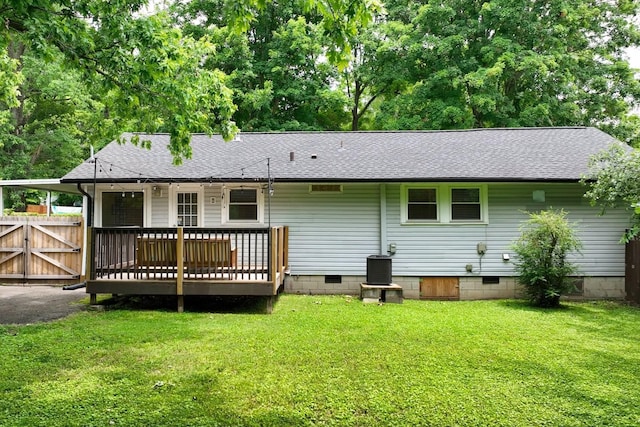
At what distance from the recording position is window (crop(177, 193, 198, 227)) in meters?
9.45

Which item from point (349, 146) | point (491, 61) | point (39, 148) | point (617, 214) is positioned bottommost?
point (617, 214)

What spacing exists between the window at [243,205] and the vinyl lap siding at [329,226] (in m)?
0.37

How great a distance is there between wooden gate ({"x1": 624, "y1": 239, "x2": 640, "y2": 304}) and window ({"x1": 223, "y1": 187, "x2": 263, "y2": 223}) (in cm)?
813

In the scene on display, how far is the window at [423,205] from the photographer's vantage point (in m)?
9.28

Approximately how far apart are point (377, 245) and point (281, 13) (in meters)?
16.6

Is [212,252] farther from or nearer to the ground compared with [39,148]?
nearer to the ground

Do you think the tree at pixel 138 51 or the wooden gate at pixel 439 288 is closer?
the tree at pixel 138 51

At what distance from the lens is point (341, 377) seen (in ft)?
13.6

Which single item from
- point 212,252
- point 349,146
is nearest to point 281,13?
point 349,146

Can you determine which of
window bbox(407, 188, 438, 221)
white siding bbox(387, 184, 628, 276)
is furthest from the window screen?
window bbox(407, 188, 438, 221)

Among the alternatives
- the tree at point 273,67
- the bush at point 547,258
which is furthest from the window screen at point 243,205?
the tree at point 273,67

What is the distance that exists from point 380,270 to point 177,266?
4.08 m

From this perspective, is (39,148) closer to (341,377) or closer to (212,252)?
(212,252)

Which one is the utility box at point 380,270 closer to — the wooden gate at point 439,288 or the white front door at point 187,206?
the wooden gate at point 439,288
